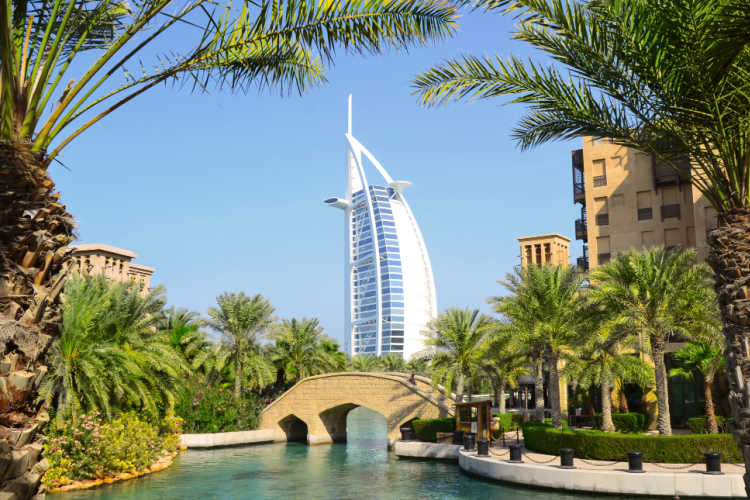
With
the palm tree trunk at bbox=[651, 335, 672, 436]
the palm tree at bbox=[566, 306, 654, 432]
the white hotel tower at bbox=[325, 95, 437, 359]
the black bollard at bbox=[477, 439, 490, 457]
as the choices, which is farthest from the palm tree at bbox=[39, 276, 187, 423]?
the white hotel tower at bbox=[325, 95, 437, 359]

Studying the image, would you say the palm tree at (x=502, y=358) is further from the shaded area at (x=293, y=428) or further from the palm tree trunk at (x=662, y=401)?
the shaded area at (x=293, y=428)

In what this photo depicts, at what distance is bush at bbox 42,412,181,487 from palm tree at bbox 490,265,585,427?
17059 millimetres

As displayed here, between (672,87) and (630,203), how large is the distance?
140 feet

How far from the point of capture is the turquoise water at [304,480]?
2433 cm

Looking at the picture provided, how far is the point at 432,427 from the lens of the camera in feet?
121

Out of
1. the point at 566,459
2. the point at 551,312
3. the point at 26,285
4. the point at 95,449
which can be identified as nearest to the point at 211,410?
the point at 95,449

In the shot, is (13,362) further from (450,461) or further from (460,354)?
(460,354)

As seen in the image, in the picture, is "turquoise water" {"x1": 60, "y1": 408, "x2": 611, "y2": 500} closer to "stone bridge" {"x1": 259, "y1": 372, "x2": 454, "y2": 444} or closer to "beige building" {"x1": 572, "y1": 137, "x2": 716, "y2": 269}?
"stone bridge" {"x1": 259, "y1": 372, "x2": 454, "y2": 444}

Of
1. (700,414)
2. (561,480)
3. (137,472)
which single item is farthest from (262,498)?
(700,414)

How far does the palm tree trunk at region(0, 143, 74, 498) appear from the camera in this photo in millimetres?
5777

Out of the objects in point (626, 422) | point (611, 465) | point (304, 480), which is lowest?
point (304, 480)

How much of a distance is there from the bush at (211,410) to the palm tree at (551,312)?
67.0 ft

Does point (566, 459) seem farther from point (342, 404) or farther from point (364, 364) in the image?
point (364, 364)

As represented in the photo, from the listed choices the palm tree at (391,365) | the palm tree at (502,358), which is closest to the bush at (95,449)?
the palm tree at (502,358)
